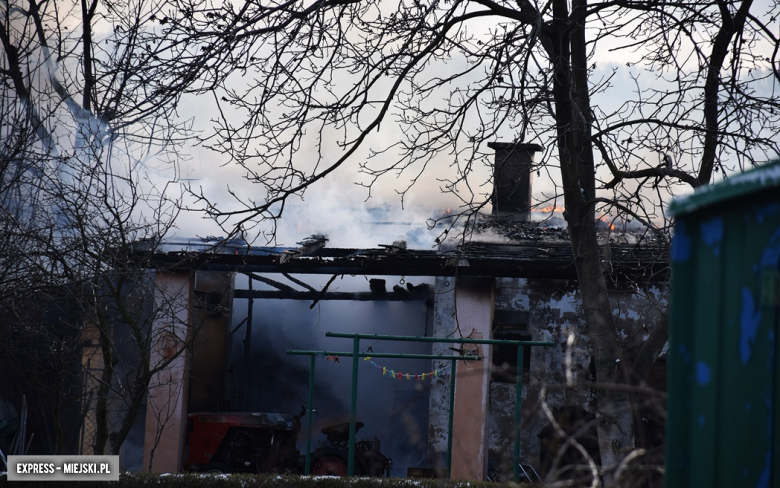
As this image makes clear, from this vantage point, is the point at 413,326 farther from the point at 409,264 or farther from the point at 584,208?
the point at 584,208

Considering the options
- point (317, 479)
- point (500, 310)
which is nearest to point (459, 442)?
Answer: point (500, 310)

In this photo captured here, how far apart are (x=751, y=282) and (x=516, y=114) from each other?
14.8 feet

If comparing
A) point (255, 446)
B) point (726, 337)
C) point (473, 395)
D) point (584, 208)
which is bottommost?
point (255, 446)

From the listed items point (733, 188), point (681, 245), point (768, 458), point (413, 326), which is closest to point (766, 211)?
point (733, 188)

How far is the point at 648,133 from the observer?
5.66 m

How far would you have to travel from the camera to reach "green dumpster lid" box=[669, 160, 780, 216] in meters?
1.76

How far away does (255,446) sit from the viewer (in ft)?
38.4

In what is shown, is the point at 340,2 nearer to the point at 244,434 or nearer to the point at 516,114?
the point at 516,114

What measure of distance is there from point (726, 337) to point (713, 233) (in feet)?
1.01

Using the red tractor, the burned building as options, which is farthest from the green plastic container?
the red tractor

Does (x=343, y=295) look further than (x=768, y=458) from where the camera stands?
Yes

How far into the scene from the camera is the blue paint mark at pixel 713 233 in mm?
1944

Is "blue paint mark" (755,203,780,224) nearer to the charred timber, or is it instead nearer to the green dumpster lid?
the green dumpster lid

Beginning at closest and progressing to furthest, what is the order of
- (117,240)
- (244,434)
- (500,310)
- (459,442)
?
(117,240) → (459,442) → (244,434) → (500,310)
